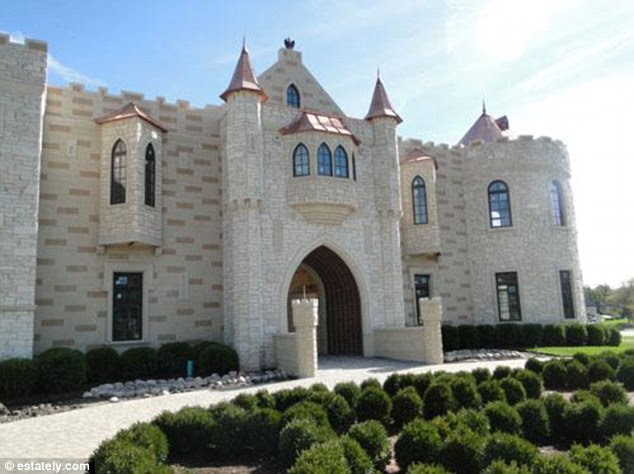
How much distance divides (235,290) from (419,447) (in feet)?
36.3

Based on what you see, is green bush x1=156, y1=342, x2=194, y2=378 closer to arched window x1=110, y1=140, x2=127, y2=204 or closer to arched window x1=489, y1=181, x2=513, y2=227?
arched window x1=110, y1=140, x2=127, y2=204

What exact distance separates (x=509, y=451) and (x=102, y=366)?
41.5ft

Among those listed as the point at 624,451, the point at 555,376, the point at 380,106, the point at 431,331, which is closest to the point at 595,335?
the point at 431,331

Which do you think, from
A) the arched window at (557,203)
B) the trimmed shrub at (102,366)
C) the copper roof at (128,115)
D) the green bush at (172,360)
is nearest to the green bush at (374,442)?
the green bush at (172,360)

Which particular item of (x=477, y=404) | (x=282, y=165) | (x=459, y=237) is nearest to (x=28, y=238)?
(x=282, y=165)

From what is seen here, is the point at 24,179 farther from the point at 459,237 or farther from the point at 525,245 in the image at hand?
the point at 525,245

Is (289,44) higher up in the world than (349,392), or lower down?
higher up

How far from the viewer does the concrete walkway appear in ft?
24.9

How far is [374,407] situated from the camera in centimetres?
878

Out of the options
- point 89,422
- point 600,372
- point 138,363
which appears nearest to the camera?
point 89,422

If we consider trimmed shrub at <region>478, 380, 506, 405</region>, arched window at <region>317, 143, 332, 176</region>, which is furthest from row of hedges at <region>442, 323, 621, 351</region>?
trimmed shrub at <region>478, 380, 506, 405</region>

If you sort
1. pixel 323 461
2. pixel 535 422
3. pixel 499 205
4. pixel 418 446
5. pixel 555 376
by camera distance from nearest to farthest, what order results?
pixel 323 461
pixel 418 446
pixel 535 422
pixel 555 376
pixel 499 205

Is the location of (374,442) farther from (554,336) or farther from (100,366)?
(554,336)

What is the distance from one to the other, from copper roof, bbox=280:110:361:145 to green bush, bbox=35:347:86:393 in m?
9.90
